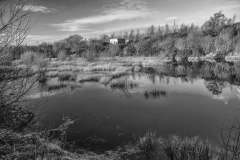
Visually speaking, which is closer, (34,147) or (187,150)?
(187,150)

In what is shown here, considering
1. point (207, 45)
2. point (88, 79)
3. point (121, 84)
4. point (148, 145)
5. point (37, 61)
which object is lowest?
point (148, 145)

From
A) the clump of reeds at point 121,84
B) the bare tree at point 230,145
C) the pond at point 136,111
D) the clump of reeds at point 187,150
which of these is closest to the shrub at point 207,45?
the pond at point 136,111

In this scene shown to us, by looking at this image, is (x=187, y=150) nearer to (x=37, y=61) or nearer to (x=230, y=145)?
(x=230, y=145)

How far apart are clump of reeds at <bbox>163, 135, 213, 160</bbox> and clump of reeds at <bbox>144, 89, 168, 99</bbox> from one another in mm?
7325

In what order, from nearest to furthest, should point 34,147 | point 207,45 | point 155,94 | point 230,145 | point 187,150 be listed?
point 187,150, point 34,147, point 230,145, point 155,94, point 207,45

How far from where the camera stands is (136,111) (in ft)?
36.1

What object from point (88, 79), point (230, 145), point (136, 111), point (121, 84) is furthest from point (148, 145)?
point (88, 79)

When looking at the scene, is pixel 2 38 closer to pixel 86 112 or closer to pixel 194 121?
pixel 86 112

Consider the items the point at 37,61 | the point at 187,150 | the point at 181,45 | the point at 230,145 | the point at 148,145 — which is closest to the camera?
the point at 187,150

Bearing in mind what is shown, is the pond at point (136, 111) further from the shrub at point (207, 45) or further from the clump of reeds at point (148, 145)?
the shrub at point (207, 45)

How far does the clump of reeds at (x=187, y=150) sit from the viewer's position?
5.79m

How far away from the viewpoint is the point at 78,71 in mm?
27484

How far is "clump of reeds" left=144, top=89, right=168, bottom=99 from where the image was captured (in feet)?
45.7

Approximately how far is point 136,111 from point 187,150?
508 centimetres
